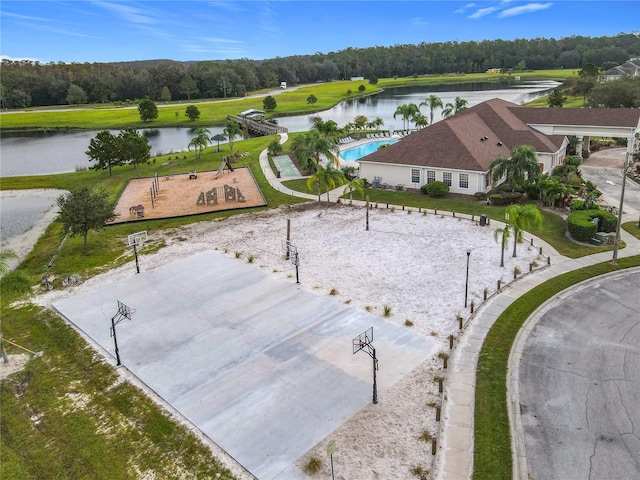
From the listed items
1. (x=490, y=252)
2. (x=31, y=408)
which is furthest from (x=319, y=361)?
(x=490, y=252)

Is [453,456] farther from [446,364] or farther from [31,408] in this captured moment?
[31,408]

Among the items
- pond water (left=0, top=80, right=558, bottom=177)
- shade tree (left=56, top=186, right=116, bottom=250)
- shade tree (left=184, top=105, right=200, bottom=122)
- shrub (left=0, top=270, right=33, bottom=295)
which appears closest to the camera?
shrub (left=0, top=270, right=33, bottom=295)

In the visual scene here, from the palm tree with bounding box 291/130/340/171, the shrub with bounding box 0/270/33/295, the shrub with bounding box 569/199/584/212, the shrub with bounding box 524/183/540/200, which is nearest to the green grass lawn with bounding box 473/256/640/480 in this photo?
the shrub with bounding box 569/199/584/212

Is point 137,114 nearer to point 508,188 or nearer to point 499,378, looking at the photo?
point 508,188

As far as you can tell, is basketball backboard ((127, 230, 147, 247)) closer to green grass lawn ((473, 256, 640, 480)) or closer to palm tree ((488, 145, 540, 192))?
green grass lawn ((473, 256, 640, 480))

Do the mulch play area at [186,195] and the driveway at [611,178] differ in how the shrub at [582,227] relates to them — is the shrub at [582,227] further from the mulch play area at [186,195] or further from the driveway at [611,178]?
the mulch play area at [186,195]

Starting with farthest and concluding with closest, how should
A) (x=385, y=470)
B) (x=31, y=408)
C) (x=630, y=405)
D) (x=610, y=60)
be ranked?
(x=610, y=60), (x=31, y=408), (x=630, y=405), (x=385, y=470)

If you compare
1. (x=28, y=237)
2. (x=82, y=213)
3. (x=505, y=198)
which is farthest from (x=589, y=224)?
(x=28, y=237)
